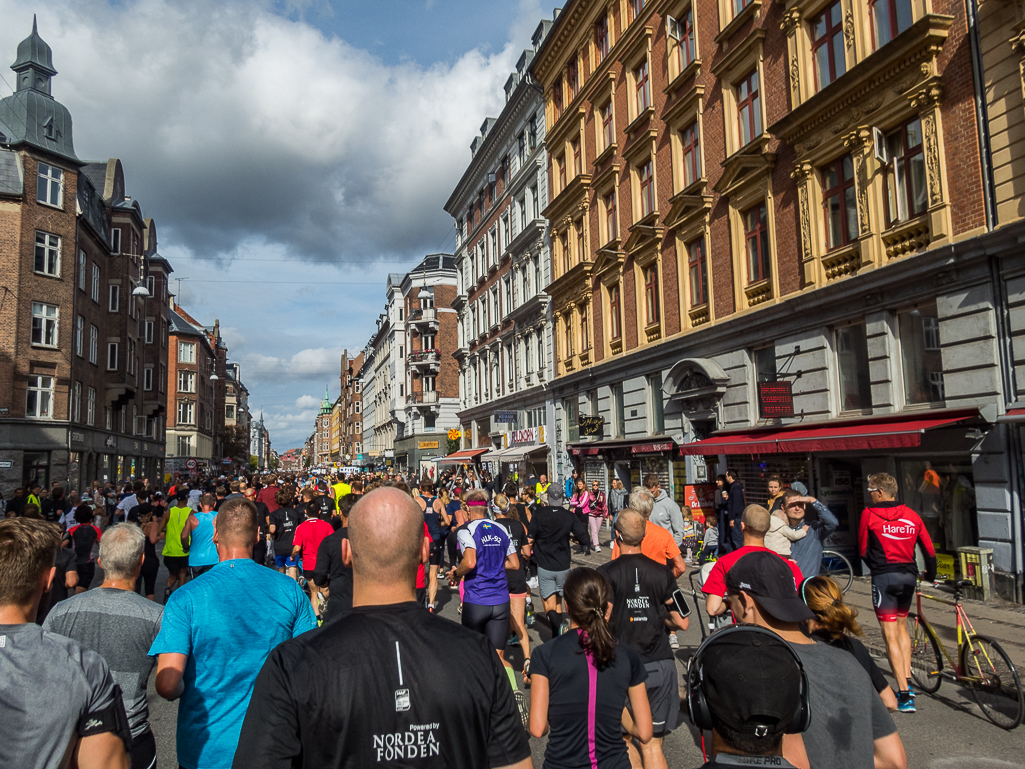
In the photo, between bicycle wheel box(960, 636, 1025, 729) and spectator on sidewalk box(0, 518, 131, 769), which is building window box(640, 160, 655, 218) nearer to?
bicycle wheel box(960, 636, 1025, 729)

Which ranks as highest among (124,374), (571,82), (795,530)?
(571,82)

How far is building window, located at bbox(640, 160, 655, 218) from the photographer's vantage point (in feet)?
73.3

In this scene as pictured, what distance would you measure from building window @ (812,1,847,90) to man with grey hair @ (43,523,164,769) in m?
15.5

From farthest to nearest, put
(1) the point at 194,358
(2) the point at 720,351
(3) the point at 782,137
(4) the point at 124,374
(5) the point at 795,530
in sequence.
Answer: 1. (1) the point at 194,358
2. (4) the point at 124,374
3. (2) the point at 720,351
4. (3) the point at 782,137
5. (5) the point at 795,530

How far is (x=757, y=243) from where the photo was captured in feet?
57.3

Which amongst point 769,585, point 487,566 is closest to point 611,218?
point 487,566

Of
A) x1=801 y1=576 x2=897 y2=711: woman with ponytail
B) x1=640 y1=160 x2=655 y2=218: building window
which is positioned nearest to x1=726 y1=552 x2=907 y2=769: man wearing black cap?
x1=801 y1=576 x2=897 y2=711: woman with ponytail

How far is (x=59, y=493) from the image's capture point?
46.4 feet

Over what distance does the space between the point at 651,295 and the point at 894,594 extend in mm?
16969

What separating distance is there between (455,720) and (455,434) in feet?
128

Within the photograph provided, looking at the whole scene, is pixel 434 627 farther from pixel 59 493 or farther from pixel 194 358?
pixel 194 358

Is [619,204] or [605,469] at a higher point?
[619,204]

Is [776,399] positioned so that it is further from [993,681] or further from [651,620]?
[651,620]

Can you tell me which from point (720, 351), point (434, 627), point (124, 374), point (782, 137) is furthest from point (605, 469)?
point (124, 374)
